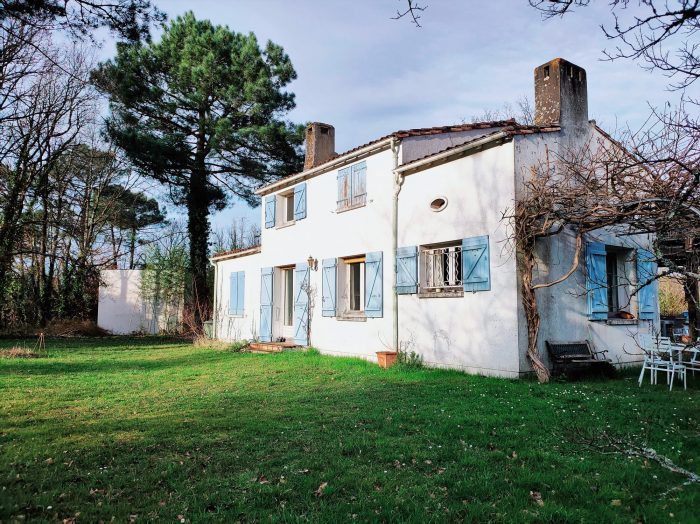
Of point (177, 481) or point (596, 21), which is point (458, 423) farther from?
point (596, 21)

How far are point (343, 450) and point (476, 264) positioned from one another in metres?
5.07

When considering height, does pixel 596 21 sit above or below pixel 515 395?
above

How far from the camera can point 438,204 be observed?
9.75 metres

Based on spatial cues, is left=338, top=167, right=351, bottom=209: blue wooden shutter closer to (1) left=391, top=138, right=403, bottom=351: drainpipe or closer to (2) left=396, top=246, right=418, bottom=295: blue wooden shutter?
(1) left=391, top=138, right=403, bottom=351: drainpipe

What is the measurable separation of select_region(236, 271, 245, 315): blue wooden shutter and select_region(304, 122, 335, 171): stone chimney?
4470 mm

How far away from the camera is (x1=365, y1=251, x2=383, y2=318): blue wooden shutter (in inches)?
422

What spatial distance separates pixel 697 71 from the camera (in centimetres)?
351

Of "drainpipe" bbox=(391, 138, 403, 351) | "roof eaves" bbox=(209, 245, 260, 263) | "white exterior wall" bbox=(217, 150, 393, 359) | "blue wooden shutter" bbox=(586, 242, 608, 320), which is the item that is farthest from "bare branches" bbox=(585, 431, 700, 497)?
"roof eaves" bbox=(209, 245, 260, 263)

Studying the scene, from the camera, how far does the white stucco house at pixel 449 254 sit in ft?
27.7

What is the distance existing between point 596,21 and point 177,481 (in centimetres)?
453

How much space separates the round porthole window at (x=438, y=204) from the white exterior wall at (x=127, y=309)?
14.5 meters

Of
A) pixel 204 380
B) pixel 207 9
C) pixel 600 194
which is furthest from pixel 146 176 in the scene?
pixel 600 194

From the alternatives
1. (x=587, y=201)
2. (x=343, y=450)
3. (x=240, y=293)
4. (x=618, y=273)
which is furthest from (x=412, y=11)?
(x=240, y=293)

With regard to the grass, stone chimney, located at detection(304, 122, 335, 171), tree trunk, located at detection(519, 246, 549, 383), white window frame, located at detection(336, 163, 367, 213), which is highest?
stone chimney, located at detection(304, 122, 335, 171)
